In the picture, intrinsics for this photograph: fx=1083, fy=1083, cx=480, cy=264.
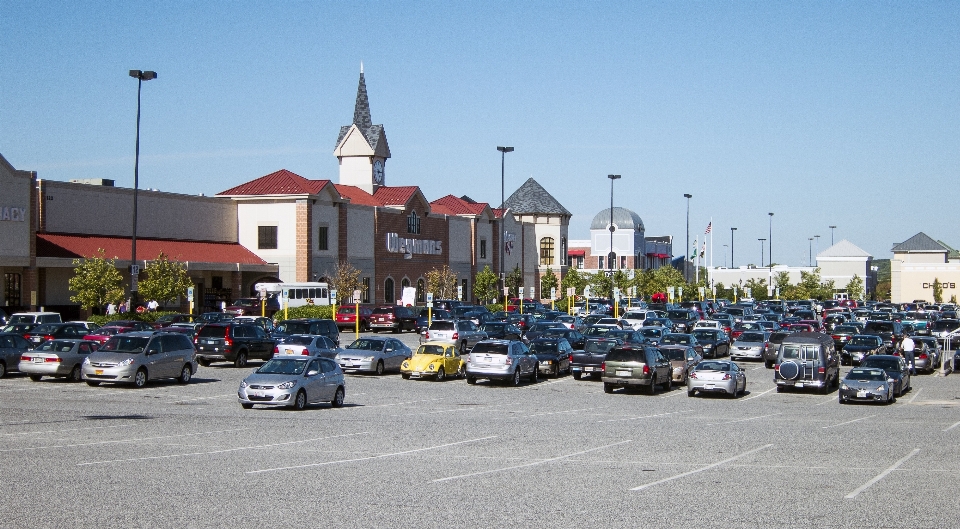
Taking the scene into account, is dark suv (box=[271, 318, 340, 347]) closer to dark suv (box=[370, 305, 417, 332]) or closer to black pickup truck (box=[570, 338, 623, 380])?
black pickup truck (box=[570, 338, 623, 380])

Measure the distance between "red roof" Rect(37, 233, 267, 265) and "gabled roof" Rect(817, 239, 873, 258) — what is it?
124m

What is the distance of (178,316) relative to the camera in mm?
53188

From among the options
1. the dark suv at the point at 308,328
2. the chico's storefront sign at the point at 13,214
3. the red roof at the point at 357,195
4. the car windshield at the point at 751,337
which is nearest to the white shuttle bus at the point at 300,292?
the red roof at the point at 357,195

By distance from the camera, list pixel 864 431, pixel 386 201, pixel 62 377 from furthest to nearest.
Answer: pixel 386 201 → pixel 62 377 → pixel 864 431

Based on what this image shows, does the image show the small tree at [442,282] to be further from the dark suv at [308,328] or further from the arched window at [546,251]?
the dark suv at [308,328]

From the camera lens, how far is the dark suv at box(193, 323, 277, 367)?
40.7m

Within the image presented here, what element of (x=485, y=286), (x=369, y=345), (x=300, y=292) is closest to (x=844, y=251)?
(x=485, y=286)

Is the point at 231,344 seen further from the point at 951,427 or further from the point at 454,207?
the point at 454,207

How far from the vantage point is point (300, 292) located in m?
72.8

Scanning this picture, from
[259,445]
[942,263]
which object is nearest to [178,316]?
[259,445]

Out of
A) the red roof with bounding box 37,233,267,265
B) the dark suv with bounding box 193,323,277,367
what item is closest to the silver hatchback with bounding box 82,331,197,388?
the dark suv with bounding box 193,323,277,367

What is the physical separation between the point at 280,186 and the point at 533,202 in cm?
4791

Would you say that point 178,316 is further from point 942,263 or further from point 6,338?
point 942,263

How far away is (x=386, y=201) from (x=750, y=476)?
74.1 m
